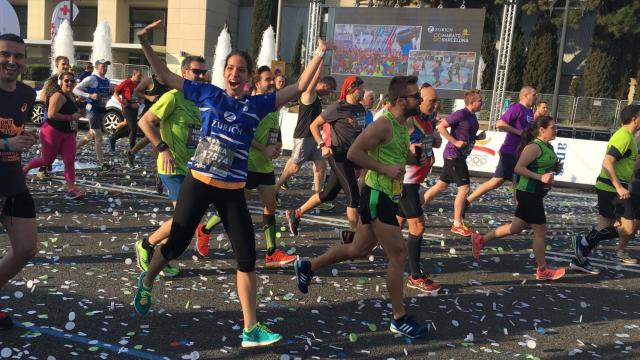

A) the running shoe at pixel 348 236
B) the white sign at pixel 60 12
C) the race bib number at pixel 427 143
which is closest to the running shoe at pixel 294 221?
the running shoe at pixel 348 236

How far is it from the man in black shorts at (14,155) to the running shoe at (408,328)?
2.71 meters

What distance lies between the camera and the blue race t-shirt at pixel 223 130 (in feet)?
12.4

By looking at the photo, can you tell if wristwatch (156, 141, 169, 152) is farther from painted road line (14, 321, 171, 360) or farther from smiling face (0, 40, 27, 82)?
painted road line (14, 321, 171, 360)

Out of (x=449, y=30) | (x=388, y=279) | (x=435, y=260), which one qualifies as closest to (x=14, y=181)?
(x=388, y=279)

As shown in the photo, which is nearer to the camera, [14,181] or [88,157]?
[14,181]

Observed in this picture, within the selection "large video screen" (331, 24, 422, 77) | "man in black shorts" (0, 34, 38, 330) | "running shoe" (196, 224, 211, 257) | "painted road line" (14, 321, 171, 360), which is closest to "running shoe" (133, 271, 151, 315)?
"painted road line" (14, 321, 171, 360)

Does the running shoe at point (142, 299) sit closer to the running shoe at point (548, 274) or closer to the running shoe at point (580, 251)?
the running shoe at point (548, 274)

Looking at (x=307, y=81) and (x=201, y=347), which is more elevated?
(x=307, y=81)

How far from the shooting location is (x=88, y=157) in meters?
12.9

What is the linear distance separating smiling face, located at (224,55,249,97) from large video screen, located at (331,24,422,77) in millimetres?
19304

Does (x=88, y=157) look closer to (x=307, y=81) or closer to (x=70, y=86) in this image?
(x=70, y=86)

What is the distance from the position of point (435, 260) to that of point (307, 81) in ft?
11.1

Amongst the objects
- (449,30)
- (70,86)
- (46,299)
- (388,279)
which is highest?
(449,30)

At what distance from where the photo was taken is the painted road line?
363 cm
